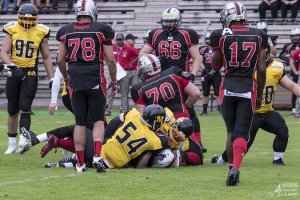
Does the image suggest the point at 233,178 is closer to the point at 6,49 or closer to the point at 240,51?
the point at 240,51

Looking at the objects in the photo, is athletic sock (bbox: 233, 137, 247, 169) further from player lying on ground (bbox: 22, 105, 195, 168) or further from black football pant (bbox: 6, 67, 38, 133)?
black football pant (bbox: 6, 67, 38, 133)

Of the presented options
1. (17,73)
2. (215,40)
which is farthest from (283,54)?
(215,40)

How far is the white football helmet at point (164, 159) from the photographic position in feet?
31.0

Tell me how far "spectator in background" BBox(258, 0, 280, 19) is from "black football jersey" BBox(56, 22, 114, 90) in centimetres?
1462

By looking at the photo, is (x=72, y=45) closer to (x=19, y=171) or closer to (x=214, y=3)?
(x=19, y=171)

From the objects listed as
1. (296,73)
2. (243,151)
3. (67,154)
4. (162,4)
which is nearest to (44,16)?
(162,4)

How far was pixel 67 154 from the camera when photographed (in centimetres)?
1021

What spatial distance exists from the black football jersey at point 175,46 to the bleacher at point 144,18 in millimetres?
11744

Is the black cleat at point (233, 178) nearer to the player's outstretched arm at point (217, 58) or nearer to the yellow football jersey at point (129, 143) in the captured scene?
the player's outstretched arm at point (217, 58)

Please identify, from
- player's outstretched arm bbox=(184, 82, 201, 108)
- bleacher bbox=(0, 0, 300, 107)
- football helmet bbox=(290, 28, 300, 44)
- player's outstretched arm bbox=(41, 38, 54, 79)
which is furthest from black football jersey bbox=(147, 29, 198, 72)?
bleacher bbox=(0, 0, 300, 107)

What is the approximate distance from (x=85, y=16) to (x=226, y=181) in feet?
7.60

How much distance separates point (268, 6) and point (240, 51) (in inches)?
608

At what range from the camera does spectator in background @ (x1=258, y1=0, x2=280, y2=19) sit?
23234 millimetres

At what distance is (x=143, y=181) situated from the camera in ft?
27.1
